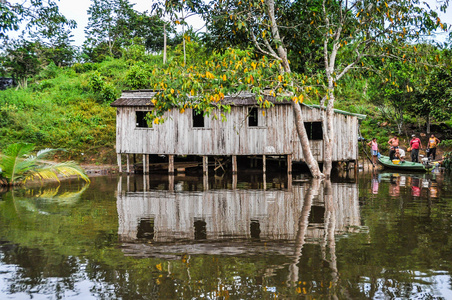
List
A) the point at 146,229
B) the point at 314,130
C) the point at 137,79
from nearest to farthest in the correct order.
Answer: the point at 146,229
the point at 314,130
the point at 137,79

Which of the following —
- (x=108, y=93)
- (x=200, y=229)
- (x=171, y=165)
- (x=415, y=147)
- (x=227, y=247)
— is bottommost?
(x=227, y=247)

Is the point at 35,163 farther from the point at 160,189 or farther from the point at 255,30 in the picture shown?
the point at 255,30

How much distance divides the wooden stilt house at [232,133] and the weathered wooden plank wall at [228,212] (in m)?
6.92

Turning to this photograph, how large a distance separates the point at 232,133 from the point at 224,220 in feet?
41.4

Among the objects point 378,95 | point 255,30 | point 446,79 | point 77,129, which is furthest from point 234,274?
point 378,95

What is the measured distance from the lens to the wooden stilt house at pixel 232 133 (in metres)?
20.9

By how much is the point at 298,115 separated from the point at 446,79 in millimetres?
6580

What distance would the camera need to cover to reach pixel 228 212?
9.73 meters

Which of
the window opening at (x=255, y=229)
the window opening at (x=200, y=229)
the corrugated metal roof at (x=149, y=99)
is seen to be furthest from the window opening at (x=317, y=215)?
the corrugated metal roof at (x=149, y=99)

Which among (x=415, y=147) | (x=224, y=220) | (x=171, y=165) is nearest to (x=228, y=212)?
(x=224, y=220)

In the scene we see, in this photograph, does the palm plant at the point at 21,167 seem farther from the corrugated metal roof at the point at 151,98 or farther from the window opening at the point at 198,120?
the window opening at the point at 198,120

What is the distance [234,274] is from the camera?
5289 millimetres

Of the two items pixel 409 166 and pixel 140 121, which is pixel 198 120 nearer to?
pixel 140 121

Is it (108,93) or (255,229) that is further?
(108,93)
